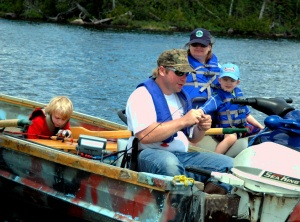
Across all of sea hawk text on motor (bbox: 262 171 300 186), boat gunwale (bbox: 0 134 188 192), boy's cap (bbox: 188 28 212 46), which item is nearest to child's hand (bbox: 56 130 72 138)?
boat gunwale (bbox: 0 134 188 192)

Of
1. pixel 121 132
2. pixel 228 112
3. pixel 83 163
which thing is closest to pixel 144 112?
pixel 83 163

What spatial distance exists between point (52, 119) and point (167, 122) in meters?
1.99

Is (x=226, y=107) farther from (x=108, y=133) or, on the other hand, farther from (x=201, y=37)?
(x=108, y=133)

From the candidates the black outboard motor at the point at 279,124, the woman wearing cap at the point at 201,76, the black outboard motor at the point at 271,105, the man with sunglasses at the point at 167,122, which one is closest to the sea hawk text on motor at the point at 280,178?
the black outboard motor at the point at 279,124

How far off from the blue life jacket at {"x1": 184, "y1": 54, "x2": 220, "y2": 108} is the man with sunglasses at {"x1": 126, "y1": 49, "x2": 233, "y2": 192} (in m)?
1.83

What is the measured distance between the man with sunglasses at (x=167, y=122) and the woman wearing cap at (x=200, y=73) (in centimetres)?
184

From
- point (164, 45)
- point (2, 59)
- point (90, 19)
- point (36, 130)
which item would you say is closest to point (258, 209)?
point (36, 130)

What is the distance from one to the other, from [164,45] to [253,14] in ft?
97.0

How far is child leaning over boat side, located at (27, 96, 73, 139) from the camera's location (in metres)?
6.93

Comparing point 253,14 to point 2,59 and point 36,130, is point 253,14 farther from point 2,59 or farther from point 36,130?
point 36,130

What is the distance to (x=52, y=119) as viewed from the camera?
23.1ft

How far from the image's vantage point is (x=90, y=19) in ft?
182

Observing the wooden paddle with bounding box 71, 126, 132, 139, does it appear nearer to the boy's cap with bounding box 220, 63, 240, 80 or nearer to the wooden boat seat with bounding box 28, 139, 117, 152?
the wooden boat seat with bounding box 28, 139, 117, 152

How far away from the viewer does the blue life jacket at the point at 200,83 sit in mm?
7684
